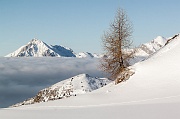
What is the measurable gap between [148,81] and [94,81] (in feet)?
262

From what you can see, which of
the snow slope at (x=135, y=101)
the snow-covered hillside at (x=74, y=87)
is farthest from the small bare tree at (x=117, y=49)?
the snow-covered hillside at (x=74, y=87)

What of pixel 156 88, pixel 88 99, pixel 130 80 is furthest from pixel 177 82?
pixel 88 99

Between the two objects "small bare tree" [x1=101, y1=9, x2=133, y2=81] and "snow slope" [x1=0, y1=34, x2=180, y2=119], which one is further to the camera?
"small bare tree" [x1=101, y1=9, x2=133, y2=81]

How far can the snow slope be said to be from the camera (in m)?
15.1

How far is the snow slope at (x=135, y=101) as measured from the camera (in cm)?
1511

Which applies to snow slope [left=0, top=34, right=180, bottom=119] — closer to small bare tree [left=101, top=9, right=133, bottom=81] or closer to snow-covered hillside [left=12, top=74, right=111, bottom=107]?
small bare tree [left=101, top=9, right=133, bottom=81]

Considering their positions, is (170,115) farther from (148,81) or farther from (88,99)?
(148,81)

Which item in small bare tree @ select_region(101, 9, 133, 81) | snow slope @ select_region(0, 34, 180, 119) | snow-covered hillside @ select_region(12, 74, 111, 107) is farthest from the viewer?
snow-covered hillside @ select_region(12, 74, 111, 107)

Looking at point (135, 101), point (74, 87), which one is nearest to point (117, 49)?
point (135, 101)

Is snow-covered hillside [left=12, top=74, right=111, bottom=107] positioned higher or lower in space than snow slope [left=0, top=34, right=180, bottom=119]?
higher

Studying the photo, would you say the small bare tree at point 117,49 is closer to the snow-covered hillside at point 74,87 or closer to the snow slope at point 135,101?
the snow slope at point 135,101

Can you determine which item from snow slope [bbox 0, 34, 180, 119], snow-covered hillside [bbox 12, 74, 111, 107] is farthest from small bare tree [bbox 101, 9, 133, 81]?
snow-covered hillside [bbox 12, 74, 111, 107]

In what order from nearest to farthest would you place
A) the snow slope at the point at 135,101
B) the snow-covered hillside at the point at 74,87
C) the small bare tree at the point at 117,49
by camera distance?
the snow slope at the point at 135,101, the small bare tree at the point at 117,49, the snow-covered hillside at the point at 74,87

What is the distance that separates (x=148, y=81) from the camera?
2520 centimetres
